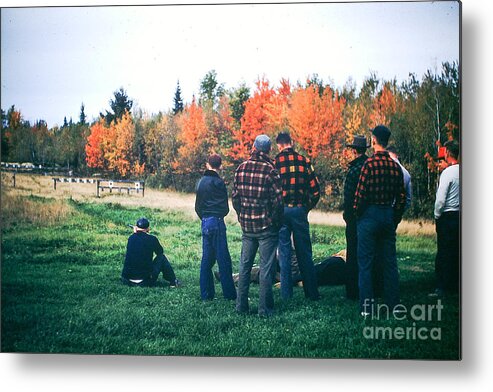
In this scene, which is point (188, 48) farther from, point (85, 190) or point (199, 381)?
point (199, 381)

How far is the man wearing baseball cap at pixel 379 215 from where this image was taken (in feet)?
21.4

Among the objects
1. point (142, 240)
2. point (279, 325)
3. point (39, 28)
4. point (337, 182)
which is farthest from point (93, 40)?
point (279, 325)

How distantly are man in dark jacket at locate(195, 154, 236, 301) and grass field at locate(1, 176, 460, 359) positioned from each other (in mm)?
76

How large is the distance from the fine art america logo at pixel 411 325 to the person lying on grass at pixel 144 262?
1.78 meters

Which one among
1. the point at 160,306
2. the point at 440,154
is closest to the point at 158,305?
the point at 160,306

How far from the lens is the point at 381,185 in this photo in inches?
256

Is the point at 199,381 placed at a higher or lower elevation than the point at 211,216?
lower

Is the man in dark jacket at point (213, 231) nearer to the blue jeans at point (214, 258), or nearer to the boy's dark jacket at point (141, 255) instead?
the blue jeans at point (214, 258)

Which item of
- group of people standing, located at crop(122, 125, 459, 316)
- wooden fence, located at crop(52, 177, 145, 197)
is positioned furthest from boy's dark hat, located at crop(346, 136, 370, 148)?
wooden fence, located at crop(52, 177, 145, 197)

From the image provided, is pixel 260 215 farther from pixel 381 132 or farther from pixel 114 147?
pixel 114 147

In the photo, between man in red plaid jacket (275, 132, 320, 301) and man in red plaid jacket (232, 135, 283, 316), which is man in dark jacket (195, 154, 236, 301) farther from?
man in red plaid jacket (275, 132, 320, 301)

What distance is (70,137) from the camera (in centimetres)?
699

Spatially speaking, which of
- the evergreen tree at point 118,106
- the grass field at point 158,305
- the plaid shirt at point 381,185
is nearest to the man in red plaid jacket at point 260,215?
the grass field at point 158,305

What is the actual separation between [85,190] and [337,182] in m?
2.32
